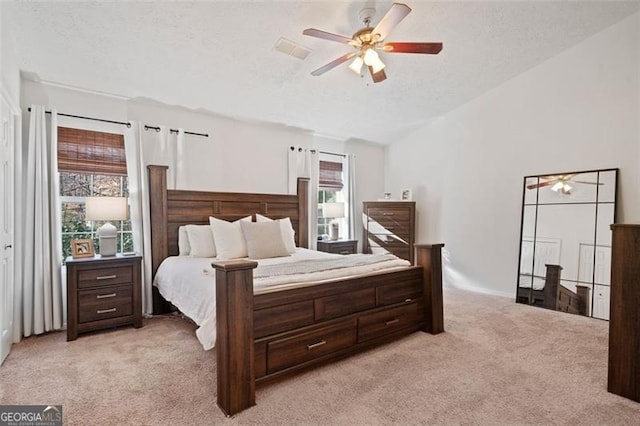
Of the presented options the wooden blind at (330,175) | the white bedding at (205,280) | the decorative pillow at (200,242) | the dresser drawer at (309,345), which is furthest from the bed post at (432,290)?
the wooden blind at (330,175)

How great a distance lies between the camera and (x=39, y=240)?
3098mm

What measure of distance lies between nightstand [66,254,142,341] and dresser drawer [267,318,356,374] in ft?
6.45

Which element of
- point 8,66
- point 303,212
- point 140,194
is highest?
point 8,66

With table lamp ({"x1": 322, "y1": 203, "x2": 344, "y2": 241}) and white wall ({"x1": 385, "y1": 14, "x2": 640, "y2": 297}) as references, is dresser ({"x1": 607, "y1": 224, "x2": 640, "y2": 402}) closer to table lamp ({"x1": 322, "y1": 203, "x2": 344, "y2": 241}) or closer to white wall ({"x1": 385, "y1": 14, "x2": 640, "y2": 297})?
white wall ({"x1": 385, "y1": 14, "x2": 640, "y2": 297})

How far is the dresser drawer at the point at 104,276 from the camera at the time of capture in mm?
3072

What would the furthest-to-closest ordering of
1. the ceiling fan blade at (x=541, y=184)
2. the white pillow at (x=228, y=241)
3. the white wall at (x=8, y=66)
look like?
1. the ceiling fan blade at (x=541, y=184)
2. the white pillow at (x=228, y=241)
3. the white wall at (x=8, y=66)

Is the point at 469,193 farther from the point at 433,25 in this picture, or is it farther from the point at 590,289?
the point at 433,25

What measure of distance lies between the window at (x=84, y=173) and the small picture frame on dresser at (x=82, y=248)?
1.19 feet

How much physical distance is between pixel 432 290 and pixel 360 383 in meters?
1.30

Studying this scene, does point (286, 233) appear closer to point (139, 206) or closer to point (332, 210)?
point (332, 210)

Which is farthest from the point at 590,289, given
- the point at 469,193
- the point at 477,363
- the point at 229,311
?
the point at 229,311

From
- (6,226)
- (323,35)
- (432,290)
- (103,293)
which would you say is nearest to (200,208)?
(103,293)

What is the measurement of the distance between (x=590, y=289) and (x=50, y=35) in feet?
19.6

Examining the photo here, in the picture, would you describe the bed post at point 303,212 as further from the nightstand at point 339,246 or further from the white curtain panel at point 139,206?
the white curtain panel at point 139,206
